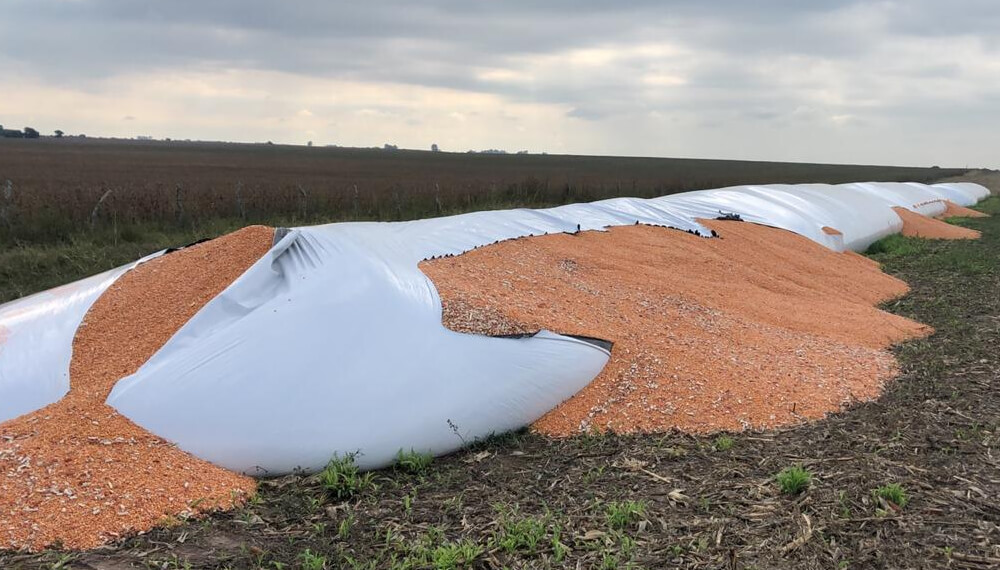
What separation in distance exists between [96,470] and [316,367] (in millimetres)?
1037

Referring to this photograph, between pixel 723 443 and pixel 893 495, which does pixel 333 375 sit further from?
pixel 893 495

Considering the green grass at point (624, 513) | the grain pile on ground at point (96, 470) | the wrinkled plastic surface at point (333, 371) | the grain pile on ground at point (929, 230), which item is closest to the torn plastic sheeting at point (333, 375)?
the wrinkled plastic surface at point (333, 371)

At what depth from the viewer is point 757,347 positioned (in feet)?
15.7

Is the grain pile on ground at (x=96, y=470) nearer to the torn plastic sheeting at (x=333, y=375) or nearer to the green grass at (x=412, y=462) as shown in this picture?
the torn plastic sheeting at (x=333, y=375)

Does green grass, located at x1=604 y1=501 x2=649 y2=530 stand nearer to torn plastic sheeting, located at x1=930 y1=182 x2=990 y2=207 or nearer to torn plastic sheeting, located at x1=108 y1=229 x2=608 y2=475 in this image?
torn plastic sheeting, located at x1=108 y1=229 x2=608 y2=475

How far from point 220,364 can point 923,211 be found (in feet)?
66.9

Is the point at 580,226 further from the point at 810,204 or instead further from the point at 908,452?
the point at 810,204

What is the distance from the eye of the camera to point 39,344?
13.8 ft

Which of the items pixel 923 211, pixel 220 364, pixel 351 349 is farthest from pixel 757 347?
pixel 923 211

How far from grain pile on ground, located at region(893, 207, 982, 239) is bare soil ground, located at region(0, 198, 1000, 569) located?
11.9 metres

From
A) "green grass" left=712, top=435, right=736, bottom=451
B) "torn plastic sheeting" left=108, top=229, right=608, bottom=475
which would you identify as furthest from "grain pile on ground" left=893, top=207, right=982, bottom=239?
"torn plastic sheeting" left=108, top=229, right=608, bottom=475

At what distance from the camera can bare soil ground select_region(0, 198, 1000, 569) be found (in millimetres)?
2559

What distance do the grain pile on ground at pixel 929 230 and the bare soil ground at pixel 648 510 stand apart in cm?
1186

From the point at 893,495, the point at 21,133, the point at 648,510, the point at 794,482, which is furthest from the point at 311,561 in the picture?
the point at 21,133
